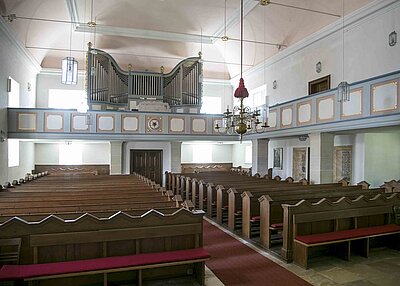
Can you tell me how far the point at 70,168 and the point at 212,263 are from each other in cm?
1210

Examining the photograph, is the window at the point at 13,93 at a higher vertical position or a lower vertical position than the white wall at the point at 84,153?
higher

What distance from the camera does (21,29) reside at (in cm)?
1066

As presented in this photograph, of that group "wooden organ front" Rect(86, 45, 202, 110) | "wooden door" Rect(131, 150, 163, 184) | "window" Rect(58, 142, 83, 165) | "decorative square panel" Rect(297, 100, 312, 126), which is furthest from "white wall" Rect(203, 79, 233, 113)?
"decorative square panel" Rect(297, 100, 312, 126)

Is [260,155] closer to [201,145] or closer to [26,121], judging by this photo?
[201,145]

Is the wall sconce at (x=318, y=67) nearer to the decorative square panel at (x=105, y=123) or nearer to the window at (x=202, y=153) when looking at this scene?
the decorative square panel at (x=105, y=123)

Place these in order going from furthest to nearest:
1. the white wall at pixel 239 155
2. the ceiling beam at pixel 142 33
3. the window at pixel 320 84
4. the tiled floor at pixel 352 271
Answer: the white wall at pixel 239 155, the ceiling beam at pixel 142 33, the window at pixel 320 84, the tiled floor at pixel 352 271

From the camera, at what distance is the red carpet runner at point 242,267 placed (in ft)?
13.3

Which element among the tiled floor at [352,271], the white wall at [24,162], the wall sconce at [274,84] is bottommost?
the tiled floor at [352,271]

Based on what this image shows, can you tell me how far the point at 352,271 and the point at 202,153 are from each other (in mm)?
13212

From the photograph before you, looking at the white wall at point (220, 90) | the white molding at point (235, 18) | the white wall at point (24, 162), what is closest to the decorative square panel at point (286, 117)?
the white molding at point (235, 18)

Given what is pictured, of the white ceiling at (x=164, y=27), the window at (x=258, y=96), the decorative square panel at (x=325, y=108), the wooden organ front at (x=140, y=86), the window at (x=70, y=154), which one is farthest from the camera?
the window at (x=70, y=154)

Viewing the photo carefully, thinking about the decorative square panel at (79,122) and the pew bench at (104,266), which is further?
the decorative square panel at (79,122)

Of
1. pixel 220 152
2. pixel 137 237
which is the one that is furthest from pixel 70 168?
pixel 137 237

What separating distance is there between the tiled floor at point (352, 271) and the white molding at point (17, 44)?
942cm
